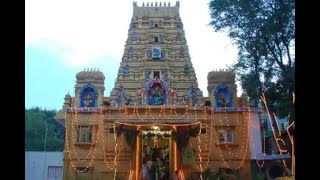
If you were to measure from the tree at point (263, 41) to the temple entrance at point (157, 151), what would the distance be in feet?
15.3

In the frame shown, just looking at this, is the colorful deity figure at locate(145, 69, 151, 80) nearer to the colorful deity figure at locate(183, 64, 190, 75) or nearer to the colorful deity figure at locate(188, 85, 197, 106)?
the colorful deity figure at locate(183, 64, 190, 75)

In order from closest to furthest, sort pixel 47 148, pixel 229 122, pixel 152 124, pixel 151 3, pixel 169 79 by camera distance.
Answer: pixel 152 124 → pixel 229 122 → pixel 169 79 → pixel 151 3 → pixel 47 148

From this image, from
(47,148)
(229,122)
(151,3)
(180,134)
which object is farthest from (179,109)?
(47,148)

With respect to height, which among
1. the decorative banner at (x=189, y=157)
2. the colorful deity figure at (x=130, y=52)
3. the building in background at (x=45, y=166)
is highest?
the colorful deity figure at (x=130, y=52)

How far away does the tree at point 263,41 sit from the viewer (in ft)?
46.8

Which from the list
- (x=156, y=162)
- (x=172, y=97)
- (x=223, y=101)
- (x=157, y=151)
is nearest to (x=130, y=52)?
(x=172, y=97)

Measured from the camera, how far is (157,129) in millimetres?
18016

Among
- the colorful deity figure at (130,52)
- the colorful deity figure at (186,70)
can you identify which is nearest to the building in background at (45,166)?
the colorful deity figure at (130,52)

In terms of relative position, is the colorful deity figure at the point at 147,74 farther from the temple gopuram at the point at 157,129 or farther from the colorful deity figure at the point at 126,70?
the colorful deity figure at the point at 126,70

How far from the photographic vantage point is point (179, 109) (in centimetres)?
1845

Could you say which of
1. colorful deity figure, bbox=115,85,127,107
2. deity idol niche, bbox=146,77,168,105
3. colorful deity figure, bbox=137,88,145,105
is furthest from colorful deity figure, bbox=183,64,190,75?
colorful deity figure, bbox=115,85,127,107

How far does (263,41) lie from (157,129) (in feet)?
20.3
